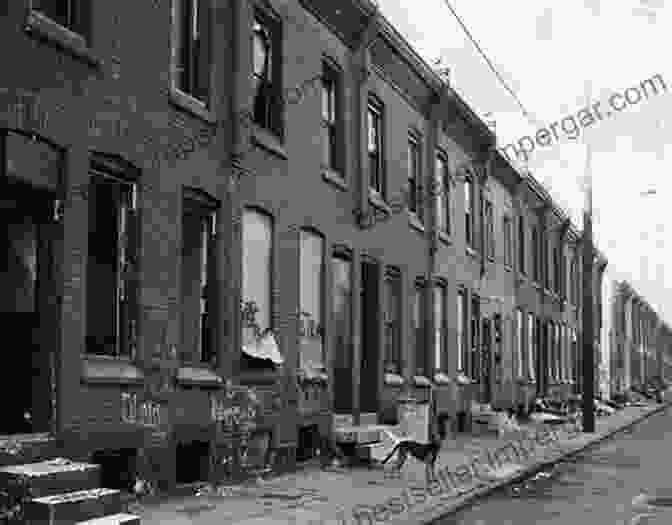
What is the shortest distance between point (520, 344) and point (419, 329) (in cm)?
1306

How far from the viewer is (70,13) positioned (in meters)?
11.4

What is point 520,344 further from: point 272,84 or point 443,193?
point 272,84

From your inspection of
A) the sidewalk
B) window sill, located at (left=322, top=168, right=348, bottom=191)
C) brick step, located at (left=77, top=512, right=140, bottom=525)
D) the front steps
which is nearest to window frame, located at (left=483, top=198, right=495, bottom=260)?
window sill, located at (left=322, top=168, right=348, bottom=191)

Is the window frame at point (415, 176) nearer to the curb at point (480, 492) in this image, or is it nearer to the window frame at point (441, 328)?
the window frame at point (441, 328)

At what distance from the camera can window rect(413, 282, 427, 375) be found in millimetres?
24672

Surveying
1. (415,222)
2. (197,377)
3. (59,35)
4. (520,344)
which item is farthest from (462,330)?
(59,35)

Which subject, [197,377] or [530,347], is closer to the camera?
[197,377]

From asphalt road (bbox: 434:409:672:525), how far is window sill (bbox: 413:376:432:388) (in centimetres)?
412

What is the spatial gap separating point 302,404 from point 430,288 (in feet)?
29.0

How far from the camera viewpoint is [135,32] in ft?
40.7

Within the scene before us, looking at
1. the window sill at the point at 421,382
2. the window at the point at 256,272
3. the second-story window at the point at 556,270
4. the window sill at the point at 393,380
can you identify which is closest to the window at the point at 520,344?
the second-story window at the point at 556,270

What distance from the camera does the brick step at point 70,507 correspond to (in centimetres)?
877

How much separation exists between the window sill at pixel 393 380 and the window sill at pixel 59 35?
1187 cm

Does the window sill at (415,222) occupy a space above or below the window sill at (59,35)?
below
